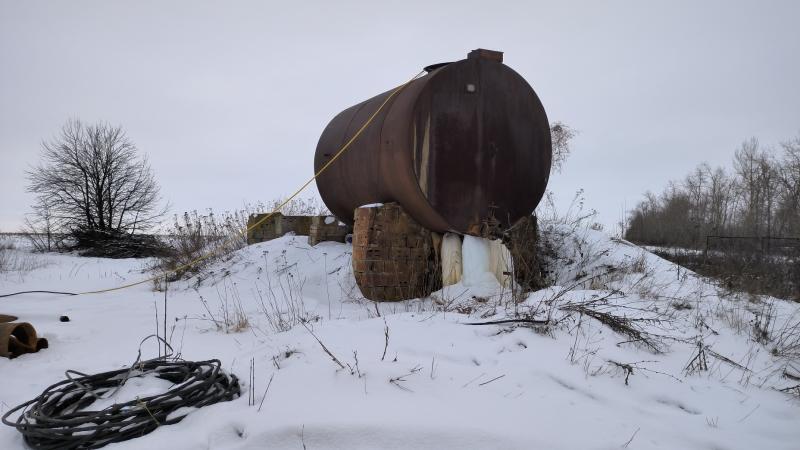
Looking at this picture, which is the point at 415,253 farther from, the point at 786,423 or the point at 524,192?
the point at 786,423

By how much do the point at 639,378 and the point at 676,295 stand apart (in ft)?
7.85

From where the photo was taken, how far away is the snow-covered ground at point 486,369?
218cm

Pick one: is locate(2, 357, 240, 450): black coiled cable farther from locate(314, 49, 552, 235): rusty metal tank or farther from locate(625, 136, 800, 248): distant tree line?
locate(625, 136, 800, 248): distant tree line

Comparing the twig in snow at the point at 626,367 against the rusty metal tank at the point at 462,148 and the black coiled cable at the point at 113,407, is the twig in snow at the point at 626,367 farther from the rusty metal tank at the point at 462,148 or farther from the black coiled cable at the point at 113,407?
the rusty metal tank at the point at 462,148

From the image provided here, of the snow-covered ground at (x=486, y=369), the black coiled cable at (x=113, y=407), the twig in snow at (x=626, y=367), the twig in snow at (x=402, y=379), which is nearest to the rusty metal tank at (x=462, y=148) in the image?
the snow-covered ground at (x=486, y=369)

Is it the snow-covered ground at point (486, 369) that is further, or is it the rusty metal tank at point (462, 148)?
the rusty metal tank at point (462, 148)

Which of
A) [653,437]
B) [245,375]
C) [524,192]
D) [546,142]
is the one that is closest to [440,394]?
[653,437]

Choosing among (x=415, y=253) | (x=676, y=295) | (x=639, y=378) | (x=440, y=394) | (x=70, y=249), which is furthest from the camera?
(x=70, y=249)

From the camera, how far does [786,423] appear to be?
260 cm

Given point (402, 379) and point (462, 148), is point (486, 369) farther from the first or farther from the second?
point (462, 148)

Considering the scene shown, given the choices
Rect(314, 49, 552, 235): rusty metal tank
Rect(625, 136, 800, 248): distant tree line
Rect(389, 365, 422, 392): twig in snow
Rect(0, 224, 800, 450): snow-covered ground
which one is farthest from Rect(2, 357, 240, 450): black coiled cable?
Rect(625, 136, 800, 248): distant tree line

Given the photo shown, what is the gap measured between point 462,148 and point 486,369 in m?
3.33

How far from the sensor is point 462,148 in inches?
223

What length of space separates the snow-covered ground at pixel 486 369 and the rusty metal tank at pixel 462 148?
1.01 metres
